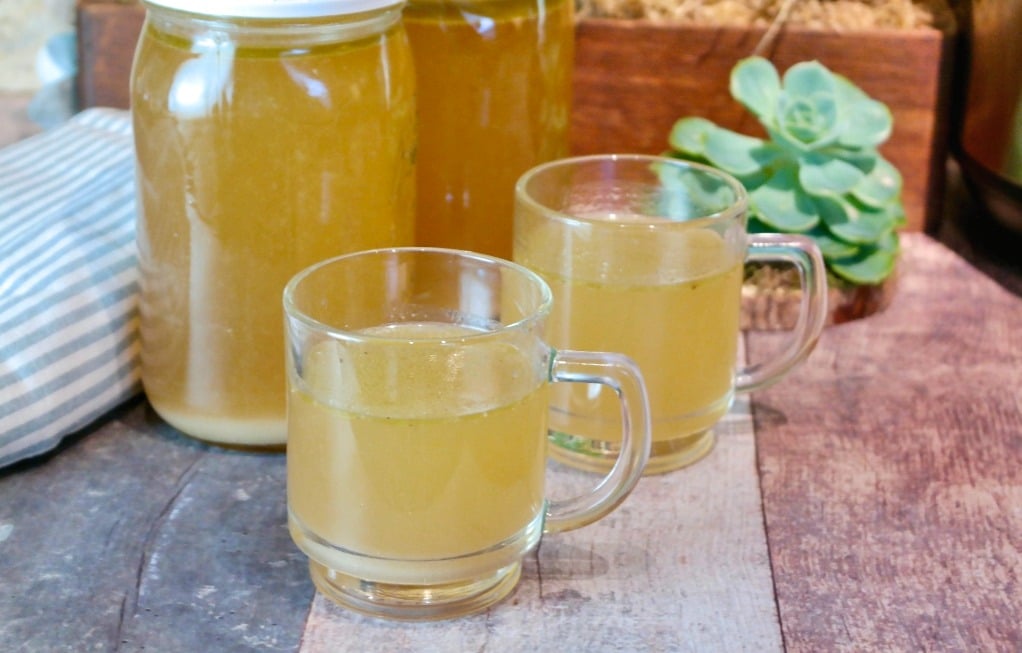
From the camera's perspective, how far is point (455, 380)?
21.4 inches

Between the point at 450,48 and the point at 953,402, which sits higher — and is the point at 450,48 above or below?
above

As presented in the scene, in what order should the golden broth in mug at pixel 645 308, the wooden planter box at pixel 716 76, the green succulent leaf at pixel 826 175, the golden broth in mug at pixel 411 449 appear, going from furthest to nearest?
1. the wooden planter box at pixel 716 76
2. the green succulent leaf at pixel 826 175
3. the golden broth in mug at pixel 645 308
4. the golden broth in mug at pixel 411 449

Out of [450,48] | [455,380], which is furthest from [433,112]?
[455,380]

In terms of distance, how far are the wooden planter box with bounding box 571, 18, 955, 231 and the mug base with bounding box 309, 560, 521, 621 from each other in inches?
20.9

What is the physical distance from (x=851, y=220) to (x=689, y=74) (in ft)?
0.63

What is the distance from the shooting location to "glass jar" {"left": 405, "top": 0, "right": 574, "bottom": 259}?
77cm

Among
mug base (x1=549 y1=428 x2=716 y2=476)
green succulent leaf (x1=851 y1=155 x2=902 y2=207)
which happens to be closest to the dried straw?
green succulent leaf (x1=851 y1=155 x2=902 y2=207)

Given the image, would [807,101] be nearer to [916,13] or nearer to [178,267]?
[916,13]

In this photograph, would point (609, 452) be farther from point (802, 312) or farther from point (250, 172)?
point (250, 172)

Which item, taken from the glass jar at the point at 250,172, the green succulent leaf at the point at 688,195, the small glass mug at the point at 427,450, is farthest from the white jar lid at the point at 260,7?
the green succulent leaf at the point at 688,195

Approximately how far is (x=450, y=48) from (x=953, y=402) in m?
0.37

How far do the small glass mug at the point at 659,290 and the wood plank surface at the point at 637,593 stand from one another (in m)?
0.04

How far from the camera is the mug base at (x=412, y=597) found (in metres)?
0.57

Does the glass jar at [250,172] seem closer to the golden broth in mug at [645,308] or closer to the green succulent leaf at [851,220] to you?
the golden broth in mug at [645,308]
